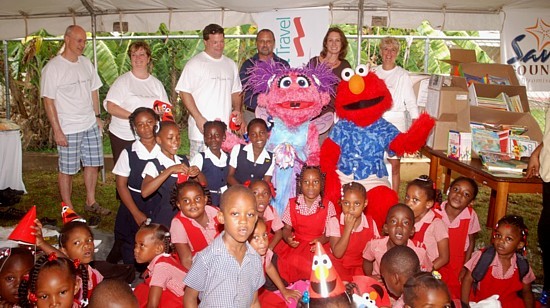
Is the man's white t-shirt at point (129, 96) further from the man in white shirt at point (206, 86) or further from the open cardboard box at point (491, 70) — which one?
the open cardboard box at point (491, 70)

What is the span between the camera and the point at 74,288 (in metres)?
2.45

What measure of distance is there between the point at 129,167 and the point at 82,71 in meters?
1.78

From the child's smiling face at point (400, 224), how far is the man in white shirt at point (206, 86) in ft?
6.66

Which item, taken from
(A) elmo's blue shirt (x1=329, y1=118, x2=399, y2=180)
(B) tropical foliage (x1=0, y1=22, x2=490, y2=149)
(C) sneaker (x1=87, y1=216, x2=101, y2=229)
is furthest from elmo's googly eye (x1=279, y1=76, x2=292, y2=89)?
(B) tropical foliage (x1=0, y1=22, x2=490, y2=149)

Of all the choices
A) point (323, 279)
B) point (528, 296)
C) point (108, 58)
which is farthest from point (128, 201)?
point (108, 58)

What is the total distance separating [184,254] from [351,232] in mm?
1130

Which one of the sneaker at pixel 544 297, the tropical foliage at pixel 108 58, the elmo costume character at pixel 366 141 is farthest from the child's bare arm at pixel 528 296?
the tropical foliage at pixel 108 58

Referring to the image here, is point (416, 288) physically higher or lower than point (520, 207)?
higher

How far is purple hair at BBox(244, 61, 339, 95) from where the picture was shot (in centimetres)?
414

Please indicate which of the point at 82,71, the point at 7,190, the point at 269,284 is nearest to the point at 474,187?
the point at 269,284

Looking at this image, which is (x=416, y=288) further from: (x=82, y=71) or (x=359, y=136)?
(x=82, y=71)

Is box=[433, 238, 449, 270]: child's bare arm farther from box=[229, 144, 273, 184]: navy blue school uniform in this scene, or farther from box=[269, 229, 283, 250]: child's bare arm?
box=[229, 144, 273, 184]: navy blue school uniform

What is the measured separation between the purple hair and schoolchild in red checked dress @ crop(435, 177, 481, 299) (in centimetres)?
130

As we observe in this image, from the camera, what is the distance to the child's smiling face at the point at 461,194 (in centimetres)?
368
